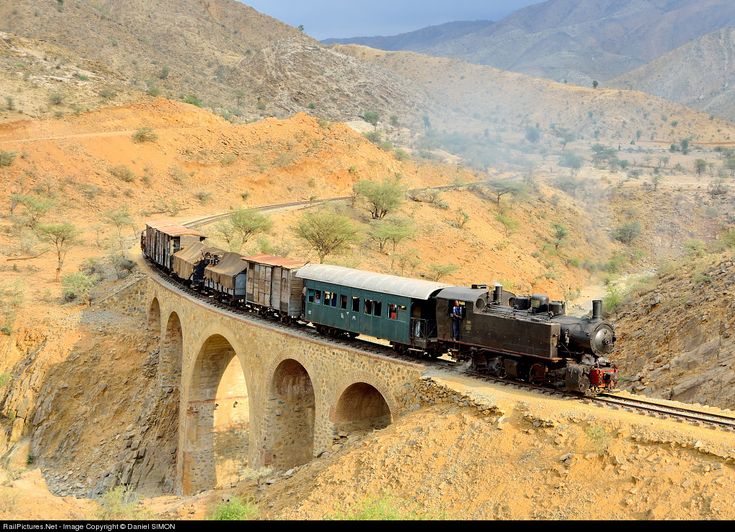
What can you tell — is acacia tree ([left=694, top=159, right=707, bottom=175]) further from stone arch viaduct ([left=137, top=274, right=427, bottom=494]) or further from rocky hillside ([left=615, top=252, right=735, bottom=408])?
stone arch viaduct ([left=137, top=274, right=427, bottom=494])

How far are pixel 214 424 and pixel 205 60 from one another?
94.2 m

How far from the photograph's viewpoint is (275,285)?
24391 millimetres

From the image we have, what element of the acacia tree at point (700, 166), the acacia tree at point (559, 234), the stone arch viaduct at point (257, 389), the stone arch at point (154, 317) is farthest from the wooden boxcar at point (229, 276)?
the acacia tree at point (700, 166)

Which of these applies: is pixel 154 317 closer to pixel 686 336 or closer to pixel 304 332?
pixel 304 332

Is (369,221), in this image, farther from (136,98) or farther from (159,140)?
(136,98)

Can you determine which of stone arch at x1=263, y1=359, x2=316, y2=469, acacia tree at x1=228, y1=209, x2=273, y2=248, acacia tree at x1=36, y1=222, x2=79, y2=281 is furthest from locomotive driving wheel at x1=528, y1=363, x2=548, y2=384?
acacia tree at x1=36, y1=222, x2=79, y2=281

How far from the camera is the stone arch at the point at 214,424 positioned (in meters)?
26.5

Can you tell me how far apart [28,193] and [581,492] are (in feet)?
169

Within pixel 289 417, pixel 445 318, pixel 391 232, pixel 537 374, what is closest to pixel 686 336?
pixel 537 374

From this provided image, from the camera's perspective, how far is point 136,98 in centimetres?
7469

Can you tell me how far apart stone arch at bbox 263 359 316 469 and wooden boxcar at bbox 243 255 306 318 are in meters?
2.27

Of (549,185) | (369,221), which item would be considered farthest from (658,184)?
(369,221)

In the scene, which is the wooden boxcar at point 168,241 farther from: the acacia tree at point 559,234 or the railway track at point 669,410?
the acacia tree at point 559,234

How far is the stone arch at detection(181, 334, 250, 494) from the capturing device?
26.5 metres
